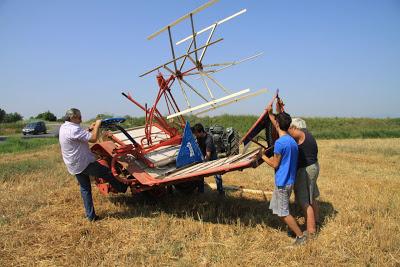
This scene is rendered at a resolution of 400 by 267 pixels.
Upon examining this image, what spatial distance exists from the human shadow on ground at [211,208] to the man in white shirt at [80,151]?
1.96 feet

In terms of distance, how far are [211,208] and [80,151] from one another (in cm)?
215

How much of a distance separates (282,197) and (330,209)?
1.65 m

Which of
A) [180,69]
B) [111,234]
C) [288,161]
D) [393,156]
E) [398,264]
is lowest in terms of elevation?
[393,156]

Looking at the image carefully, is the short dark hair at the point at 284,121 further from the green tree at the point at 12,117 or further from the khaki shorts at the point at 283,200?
the green tree at the point at 12,117

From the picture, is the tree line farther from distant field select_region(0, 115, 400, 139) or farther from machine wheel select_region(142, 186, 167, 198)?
machine wheel select_region(142, 186, 167, 198)

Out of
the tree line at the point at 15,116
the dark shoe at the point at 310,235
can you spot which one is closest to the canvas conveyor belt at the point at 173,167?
the dark shoe at the point at 310,235

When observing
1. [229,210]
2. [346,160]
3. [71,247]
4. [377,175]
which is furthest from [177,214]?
[346,160]

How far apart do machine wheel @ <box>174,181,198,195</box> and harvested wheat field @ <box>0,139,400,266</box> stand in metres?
0.16

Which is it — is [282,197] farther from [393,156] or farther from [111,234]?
[393,156]

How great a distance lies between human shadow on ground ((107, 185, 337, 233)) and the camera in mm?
5230

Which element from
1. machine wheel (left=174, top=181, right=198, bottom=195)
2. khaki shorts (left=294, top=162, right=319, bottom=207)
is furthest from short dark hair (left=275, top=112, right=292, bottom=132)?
machine wheel (left=174, top=181, right=198, bottom=195)

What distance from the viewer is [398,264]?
3684mm

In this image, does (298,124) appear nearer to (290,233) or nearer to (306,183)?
(306,183)

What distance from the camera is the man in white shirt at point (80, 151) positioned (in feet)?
16.5
